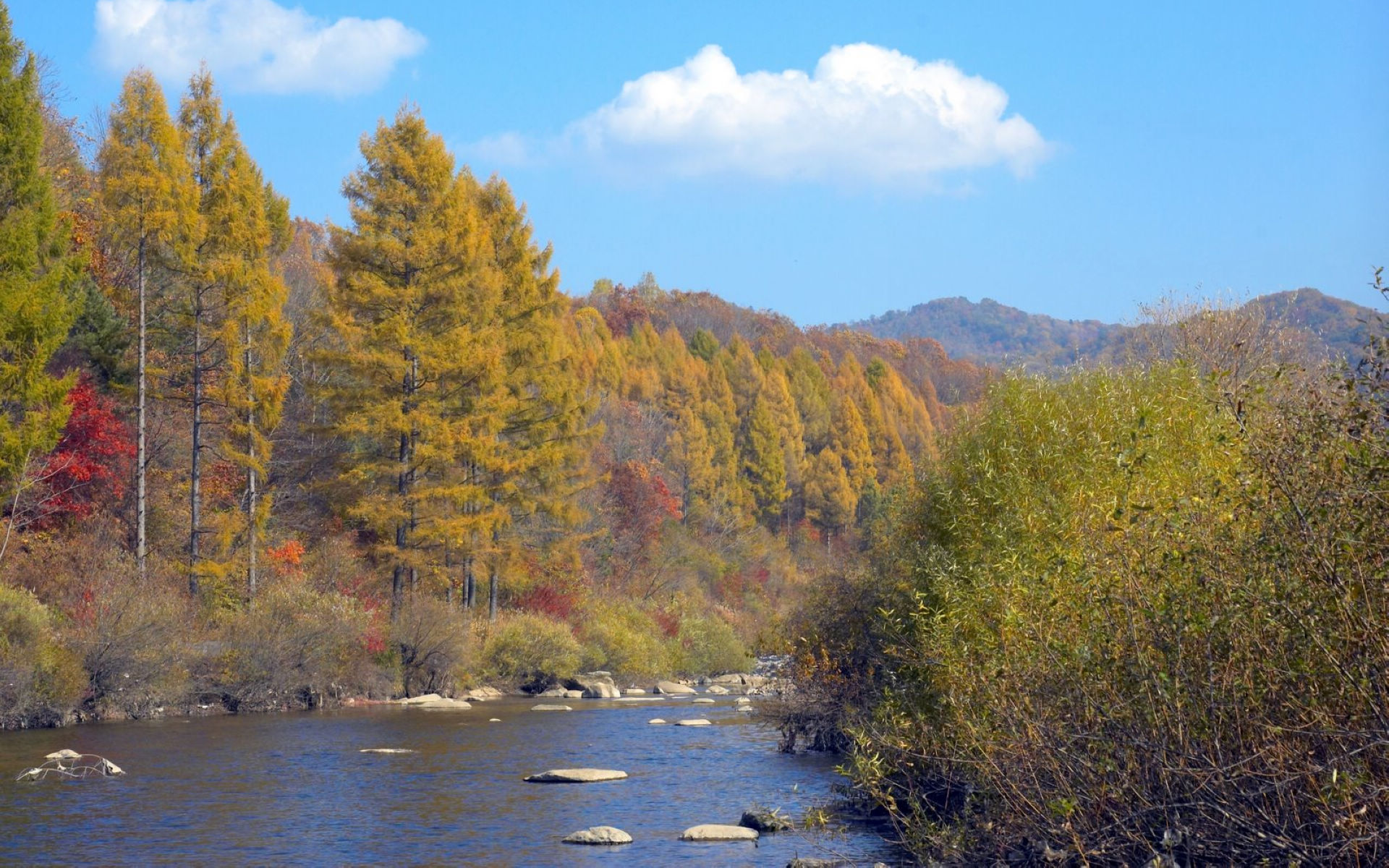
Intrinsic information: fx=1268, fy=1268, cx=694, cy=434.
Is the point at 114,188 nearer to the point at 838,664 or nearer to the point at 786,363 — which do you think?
the point at 838,664

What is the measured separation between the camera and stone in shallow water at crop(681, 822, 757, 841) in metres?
14.5

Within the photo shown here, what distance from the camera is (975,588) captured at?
43.2 feet

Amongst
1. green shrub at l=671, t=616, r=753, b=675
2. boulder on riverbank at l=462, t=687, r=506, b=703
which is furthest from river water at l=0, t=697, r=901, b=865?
green shrub at l=671, t=616, r=753, b=675

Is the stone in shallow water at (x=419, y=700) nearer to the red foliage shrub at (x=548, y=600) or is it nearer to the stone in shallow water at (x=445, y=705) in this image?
the stone in shallow water at (x=445, y=705)

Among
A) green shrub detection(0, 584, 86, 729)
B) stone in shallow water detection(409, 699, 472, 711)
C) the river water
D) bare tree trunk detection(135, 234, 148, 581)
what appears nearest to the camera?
the river water

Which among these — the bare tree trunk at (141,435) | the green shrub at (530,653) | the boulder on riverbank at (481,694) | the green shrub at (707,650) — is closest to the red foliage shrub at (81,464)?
the bare tree trunk at (141,435)

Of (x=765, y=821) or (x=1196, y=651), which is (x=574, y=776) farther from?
(x=1196, y=651)

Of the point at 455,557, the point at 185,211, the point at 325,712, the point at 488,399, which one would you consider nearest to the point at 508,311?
the point at 488,399

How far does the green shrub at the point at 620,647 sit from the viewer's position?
135ft

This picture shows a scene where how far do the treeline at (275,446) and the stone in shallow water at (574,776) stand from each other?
422 centimetres

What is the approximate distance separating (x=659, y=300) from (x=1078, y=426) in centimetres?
9543

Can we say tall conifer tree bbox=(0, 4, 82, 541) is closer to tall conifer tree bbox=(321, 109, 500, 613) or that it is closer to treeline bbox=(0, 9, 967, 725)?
treeline bbox=(0, 9, 967, 725)

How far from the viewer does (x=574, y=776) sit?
19016 millimetres

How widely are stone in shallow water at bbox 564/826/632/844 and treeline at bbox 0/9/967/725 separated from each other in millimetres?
7987
